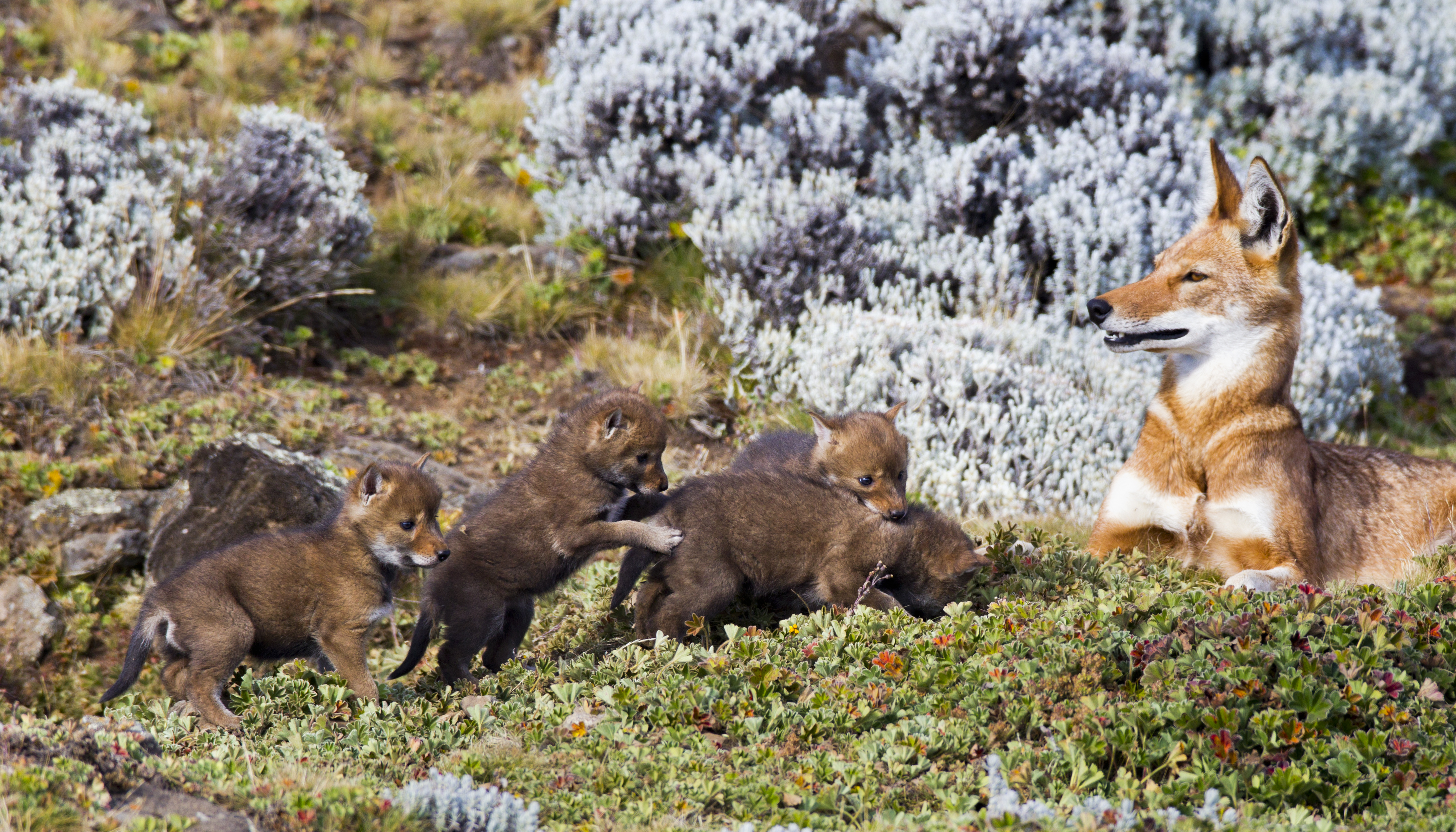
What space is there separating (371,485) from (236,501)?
222cm

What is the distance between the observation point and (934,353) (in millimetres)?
8812

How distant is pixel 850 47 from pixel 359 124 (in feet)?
17.1

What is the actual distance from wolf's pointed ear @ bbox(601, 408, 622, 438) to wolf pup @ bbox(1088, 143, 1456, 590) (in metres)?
2.37

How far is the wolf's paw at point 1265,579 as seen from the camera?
524cm

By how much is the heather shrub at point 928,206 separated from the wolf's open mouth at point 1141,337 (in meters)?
2.57

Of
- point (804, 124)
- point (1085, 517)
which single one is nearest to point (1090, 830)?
point (1085, 517)

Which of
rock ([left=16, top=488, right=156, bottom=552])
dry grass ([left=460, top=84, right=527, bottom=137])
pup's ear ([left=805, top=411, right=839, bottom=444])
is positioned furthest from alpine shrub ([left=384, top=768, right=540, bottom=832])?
dry grass ([left=460, top=84, right=527, bottom=137])

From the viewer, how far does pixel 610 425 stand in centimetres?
555

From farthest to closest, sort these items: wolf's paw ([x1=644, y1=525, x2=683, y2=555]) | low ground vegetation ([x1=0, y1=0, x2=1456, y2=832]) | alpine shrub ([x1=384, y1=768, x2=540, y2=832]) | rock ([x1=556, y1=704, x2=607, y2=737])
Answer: wolf's paw ([x1=644, y1=525, x2=683, y2=555]) < rock ([x1=556, y1=704, x2=607, y2=737]) < low ground vegetation ([x1=0, y1=0, x2=1456, y2=832]) < alpine shrub ([x1=384, y1=768, x2=540, y2=832])

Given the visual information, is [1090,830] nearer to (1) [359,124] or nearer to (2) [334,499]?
(2) [334,499]

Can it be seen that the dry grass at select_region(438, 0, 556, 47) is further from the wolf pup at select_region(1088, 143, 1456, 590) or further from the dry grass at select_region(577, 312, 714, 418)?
the wolf pup at select_region(1088, 143, 1456, 590)

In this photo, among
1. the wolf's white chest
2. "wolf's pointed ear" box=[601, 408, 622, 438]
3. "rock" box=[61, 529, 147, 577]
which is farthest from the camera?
"rock" box=[61, 529, 147, 577]

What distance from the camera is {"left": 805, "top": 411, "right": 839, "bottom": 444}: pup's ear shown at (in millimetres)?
5770

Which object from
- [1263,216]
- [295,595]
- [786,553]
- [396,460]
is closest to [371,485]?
[295,595]
